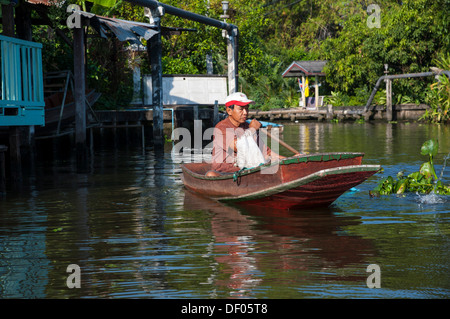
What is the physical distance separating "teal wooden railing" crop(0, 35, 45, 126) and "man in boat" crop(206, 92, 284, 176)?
446 cm

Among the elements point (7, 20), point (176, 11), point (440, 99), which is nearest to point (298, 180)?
point (7, 20)

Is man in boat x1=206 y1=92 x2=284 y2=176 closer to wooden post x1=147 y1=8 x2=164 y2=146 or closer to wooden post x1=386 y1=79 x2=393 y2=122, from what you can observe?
wooden post x1=147 y1=8 x2=164 y2=146

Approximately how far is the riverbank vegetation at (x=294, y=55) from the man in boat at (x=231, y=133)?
11.8 meters

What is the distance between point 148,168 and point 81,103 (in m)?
2.36

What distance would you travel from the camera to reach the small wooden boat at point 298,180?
8266 millimetres

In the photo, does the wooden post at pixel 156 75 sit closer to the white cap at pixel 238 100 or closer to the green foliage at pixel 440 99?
the white cap at pixel 238 100

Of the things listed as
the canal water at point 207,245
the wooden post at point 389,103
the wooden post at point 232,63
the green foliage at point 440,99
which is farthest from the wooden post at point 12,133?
the wooden post at point 389,103

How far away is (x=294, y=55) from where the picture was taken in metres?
46.3

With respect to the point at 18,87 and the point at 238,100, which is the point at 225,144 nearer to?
the point at 238,100

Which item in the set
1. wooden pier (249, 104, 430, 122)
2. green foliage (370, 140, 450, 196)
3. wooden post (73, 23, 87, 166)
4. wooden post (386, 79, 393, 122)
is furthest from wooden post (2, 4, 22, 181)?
wooden pier (249, 104, 430, 122)

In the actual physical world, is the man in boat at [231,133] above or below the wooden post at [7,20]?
below

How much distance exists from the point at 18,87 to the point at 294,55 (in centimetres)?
3541
